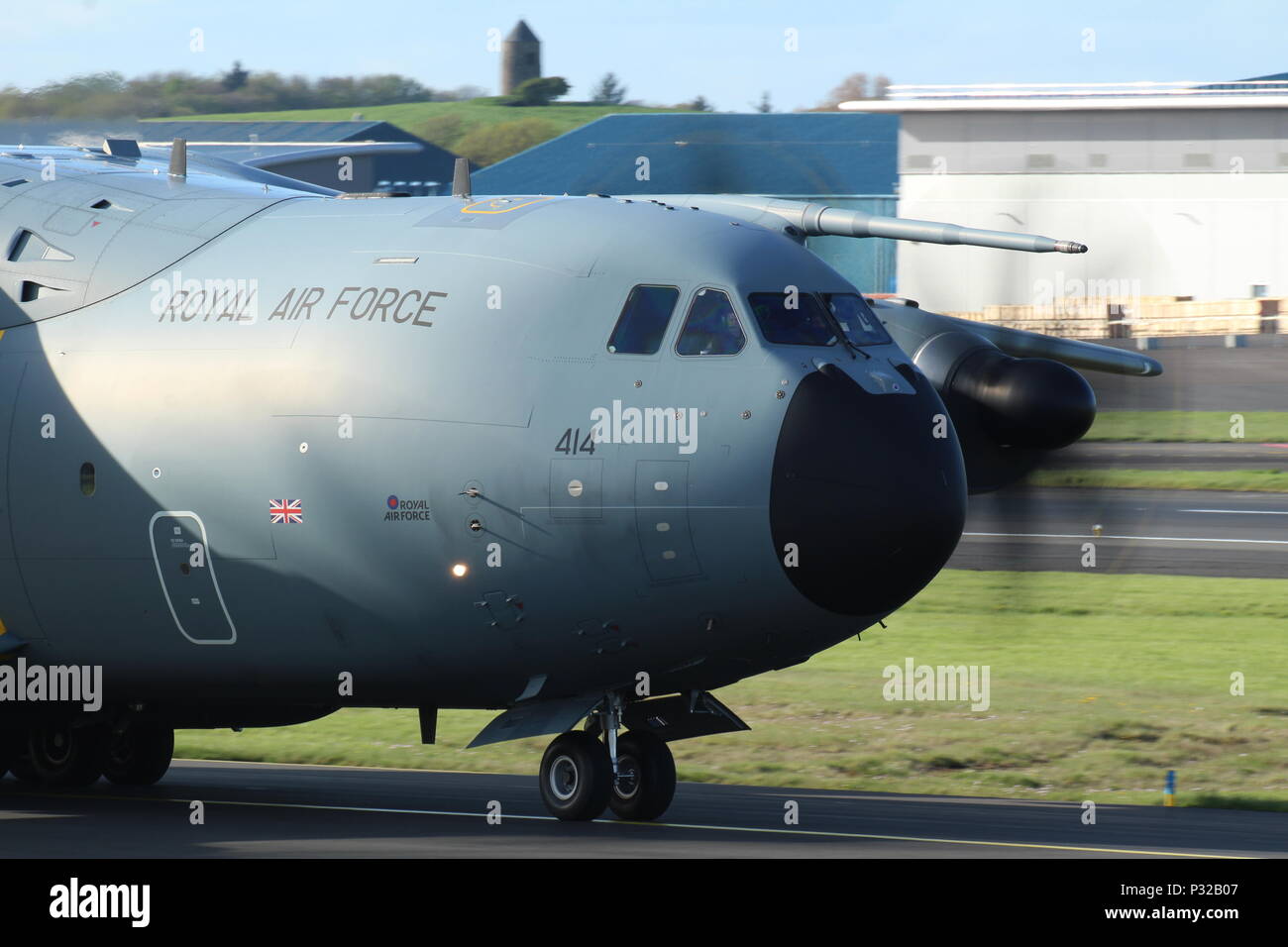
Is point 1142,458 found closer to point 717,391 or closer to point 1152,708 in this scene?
point 1152,708

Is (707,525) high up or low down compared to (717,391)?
down

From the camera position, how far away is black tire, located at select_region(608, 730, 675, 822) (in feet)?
53.6

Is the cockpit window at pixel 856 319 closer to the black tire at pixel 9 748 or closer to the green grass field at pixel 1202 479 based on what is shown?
the black tire at pixel 9 748

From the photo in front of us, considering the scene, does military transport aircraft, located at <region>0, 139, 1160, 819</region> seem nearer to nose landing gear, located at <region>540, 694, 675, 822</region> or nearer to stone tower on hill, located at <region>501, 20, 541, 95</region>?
nose landing gear, located at <region>540, 694, 675, 822</region>

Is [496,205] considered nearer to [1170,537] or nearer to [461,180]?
[461,180]

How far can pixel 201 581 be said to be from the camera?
52.3 ft

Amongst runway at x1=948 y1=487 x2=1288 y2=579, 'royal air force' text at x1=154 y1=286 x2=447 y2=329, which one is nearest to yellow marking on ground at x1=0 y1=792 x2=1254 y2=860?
'royal air force' text at x1=154 y1=286 x2=447 y2=329

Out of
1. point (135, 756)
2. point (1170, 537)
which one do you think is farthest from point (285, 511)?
point (1170, 537)

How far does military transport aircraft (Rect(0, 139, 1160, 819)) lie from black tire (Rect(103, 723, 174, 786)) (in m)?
2.45

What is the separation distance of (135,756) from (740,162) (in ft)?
28.3

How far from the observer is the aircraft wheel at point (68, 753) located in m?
19.9

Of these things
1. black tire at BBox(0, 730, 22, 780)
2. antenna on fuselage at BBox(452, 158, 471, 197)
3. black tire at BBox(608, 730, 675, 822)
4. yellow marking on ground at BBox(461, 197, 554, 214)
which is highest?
antenna on fuselage at BBox(452, 158, 471, 197)
